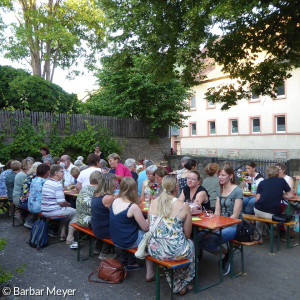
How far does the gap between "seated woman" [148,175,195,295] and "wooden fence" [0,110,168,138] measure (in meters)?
10.7

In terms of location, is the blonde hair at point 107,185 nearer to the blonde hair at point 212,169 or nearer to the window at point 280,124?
the blonde hair at point 212,169

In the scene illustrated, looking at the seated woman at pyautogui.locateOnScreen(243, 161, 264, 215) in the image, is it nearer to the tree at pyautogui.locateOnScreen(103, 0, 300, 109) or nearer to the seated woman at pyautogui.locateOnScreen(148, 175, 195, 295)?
the tree at pyautogui.locateOnScreen(103, 0, 300, 109)

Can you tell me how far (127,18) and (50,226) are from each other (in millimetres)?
6206

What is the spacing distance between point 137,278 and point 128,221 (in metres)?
0.96

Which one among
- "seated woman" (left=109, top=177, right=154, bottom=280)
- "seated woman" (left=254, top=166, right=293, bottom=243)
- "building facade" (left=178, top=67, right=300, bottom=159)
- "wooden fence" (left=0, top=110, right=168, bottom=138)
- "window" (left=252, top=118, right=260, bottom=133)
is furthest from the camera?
"window" (left=252, top=118, right=260, bottom=133)

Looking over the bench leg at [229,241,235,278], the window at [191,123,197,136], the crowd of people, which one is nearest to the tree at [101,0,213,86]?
the crowd of people

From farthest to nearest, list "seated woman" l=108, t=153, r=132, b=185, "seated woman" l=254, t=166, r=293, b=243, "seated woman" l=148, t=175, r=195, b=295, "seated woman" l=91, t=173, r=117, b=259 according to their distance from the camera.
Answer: "seated woman" l=108, t=153, r=132, b=185 < "seated woman" l=254, t=166, r=293, b=243 < "seated woman" l=91, t=173, r=117, b=259 < "seated woman" l=148, t=175, r=195, b=295

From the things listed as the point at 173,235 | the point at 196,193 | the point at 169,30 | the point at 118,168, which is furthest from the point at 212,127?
the point at 173,235

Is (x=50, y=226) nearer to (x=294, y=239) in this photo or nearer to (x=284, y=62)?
(x=294, y=239)

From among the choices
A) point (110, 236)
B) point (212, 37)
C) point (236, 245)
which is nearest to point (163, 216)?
point (110, 236)

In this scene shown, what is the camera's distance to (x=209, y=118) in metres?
34.2

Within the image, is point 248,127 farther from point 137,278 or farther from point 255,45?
point 137,278

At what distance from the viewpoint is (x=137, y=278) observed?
4.88m

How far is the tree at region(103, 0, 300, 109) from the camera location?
7477 mm
